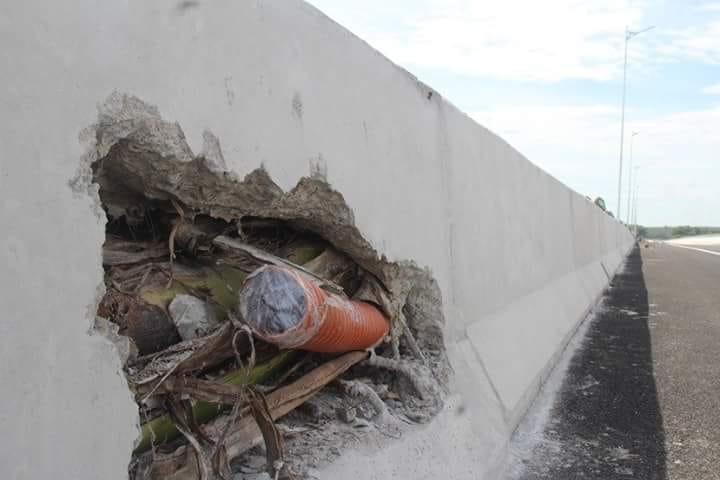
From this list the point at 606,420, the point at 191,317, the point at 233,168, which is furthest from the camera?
the point at 606,420

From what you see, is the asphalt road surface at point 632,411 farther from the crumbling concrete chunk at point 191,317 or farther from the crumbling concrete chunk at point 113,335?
the crumbling concrete chunk at point 113,335

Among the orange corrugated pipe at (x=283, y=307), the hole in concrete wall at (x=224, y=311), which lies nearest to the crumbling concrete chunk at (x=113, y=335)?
the hole in concrete wall at (x=224, y=311)

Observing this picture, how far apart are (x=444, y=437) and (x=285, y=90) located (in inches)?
61.7

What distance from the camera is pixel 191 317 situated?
7.07ft

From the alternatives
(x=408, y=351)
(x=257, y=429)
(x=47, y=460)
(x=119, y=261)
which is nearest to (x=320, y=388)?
(x=257, y=429)

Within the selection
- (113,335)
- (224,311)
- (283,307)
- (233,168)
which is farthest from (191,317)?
(113,335)

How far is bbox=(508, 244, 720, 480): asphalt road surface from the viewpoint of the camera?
3.17m

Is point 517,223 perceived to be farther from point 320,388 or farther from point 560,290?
point 320,388

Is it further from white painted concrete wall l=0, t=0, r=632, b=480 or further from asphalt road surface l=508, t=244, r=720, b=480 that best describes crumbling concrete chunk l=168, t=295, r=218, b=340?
asphalt road surface l=508, t=244, r=720, b=480

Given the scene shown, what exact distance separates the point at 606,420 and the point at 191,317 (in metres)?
2.73

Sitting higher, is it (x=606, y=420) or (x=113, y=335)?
(x=113, y=335)

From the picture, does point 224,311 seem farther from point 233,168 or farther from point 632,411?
point 632,411

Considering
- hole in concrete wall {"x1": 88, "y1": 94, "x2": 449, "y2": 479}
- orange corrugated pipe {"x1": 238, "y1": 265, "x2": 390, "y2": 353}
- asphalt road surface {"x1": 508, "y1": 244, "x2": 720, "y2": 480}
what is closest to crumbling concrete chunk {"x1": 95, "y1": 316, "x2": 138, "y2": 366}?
hole in concrete wall {"x1": 88, "y1": 94, "x2": 449, "y2": 479}

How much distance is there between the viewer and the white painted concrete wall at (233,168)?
129 cm
